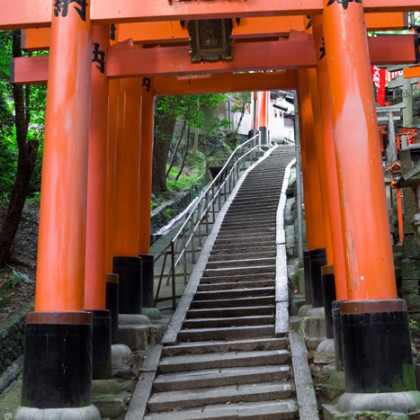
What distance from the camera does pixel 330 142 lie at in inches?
282

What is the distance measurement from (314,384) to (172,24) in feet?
17.3

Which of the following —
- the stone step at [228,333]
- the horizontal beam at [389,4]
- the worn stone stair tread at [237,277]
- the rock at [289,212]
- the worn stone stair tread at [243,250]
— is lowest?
the stone step at [228,333]

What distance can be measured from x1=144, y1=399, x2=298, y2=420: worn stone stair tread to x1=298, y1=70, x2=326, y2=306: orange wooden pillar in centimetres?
266

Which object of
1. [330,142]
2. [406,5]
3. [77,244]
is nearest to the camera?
[77,244]

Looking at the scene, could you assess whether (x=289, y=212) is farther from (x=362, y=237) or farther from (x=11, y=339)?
(x=362, y=237)

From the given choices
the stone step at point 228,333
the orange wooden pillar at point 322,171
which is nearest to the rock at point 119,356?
the stone step at point 228,333

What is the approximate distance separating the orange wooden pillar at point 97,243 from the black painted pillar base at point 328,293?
2.66m

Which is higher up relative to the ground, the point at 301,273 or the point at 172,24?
the point at 172,24

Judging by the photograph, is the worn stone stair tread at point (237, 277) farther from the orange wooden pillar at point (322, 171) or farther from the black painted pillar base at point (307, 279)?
the orange wooden pillar at point (322, 171)

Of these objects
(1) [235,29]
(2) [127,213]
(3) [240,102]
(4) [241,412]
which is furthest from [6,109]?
(3) [240,102]

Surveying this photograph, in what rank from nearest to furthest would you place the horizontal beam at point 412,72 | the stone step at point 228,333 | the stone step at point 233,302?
the stone step at point 228,333 → the stone step at point 233,302 → the horizontal beam at point 412,72

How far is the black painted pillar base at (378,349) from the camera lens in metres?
5.32

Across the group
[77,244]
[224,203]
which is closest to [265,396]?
[77,244]

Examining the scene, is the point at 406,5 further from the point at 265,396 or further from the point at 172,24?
the point at 265,396
